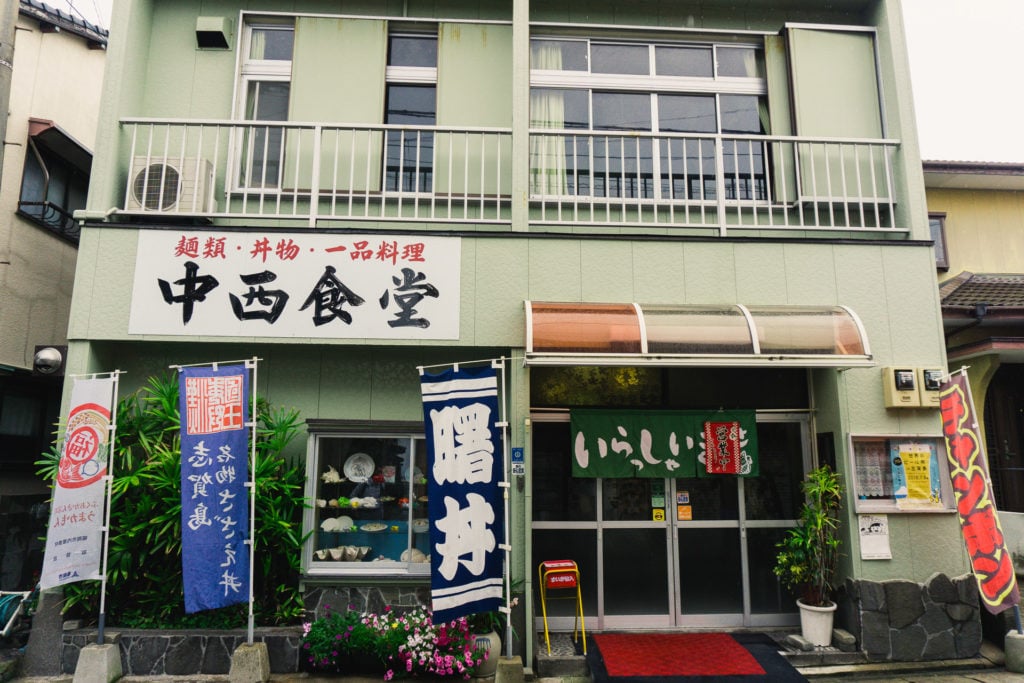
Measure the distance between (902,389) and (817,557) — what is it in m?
2.33

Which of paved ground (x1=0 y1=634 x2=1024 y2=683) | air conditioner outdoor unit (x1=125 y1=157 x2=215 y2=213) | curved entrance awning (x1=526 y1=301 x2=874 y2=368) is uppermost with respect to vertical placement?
air conditioner outdoor unit (x1=125 y1=157 x2=215 y2=213)

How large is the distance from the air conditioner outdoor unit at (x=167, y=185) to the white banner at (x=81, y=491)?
7.97ft

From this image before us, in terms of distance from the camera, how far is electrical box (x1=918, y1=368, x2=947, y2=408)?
751 cm

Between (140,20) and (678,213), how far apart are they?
27.3ft

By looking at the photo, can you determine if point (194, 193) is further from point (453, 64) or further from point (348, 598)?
point (348, 598)

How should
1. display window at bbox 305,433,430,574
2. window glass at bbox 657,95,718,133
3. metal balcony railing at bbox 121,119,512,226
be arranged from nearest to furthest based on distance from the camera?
1. display window at bbox 305,433,430,574
2. metal balcony railing at bbox 121,119,512,226
3. window glass at bbox 657,95,718,133

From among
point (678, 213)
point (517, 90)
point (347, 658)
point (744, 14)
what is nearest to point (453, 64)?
point (517, 90)

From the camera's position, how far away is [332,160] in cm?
890

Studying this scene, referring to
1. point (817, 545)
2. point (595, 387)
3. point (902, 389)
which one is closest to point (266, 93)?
point (595, 387)

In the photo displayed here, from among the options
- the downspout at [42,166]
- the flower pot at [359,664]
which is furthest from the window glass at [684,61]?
the downspout at [42,166]

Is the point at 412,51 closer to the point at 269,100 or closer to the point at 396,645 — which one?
the point at 269,100

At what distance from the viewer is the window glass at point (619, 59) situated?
965cm

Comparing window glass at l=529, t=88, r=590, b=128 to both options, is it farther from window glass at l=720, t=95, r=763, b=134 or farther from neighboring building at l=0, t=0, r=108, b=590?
neighboring building at l=0, t=0, r=108, b=590

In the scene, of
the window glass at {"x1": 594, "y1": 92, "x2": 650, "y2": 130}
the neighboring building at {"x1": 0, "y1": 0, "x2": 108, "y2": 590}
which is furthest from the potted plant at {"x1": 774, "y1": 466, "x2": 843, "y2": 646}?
the neighboring building at {"x1": 0, "y1": 0, "x2": 108, "y2": 590}
